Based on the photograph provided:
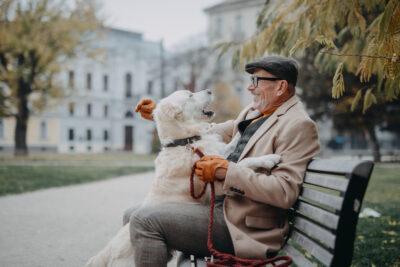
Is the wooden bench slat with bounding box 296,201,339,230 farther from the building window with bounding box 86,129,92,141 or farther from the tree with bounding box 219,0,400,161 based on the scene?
the building window with bounding box 86,129,92,141

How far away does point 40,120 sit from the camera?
48750 mm

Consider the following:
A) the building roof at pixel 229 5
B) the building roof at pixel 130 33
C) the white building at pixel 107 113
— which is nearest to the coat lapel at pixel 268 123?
the white building at pixel 107 113

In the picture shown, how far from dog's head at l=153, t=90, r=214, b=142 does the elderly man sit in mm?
666

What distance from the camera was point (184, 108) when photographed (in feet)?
12.1

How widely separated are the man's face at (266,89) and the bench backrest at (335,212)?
0.63 metres

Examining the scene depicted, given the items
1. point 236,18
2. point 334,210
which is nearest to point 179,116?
point 334,210

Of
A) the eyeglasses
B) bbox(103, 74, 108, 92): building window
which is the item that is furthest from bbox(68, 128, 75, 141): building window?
the eyeglasses

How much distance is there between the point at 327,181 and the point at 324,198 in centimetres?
10

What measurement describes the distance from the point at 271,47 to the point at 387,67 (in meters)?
2.13

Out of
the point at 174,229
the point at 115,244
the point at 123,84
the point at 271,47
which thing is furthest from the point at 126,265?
the point at 123,84

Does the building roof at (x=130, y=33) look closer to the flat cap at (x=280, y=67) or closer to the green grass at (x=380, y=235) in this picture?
the green grass at (x=380, y=235)

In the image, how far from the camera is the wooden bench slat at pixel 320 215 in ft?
7.54

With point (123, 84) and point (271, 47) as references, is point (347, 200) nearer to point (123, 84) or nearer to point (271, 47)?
point (271, 47)

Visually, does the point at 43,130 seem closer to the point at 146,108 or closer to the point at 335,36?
the point at 335,36
